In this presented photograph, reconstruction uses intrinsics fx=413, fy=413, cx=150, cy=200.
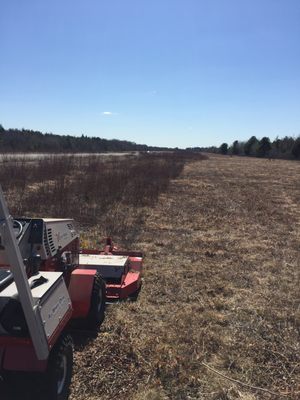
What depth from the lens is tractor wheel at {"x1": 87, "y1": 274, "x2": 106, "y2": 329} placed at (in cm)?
404

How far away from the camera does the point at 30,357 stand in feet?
8.77

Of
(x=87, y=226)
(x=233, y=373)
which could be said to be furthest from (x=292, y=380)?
(x=87, y=226)

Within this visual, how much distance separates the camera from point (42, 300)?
2.61 metres

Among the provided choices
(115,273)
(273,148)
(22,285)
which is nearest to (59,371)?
(22,285)

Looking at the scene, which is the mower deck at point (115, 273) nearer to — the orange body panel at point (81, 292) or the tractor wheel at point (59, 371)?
the orange body panel at point (81, 292)

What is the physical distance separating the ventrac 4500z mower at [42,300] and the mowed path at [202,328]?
0.43m

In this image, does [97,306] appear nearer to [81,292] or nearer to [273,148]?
[81,292]

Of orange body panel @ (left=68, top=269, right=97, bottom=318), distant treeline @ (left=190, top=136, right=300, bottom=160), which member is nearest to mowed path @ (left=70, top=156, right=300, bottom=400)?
orange body panel @ (left=68, top=269, right=97, bottom=318)

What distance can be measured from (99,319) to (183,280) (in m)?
2.03

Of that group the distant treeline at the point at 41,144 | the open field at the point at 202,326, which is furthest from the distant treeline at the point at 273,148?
the open field at the point at 202,326

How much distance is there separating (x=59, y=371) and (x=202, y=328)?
6.38 ft

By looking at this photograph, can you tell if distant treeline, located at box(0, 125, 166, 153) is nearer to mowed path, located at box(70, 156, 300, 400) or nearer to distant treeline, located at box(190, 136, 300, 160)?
mowed path, located at box(70, 156, 300, 400)

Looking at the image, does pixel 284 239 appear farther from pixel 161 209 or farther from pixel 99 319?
pixel 99 319

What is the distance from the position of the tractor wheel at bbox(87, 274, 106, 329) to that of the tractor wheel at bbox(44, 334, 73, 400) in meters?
0.93
